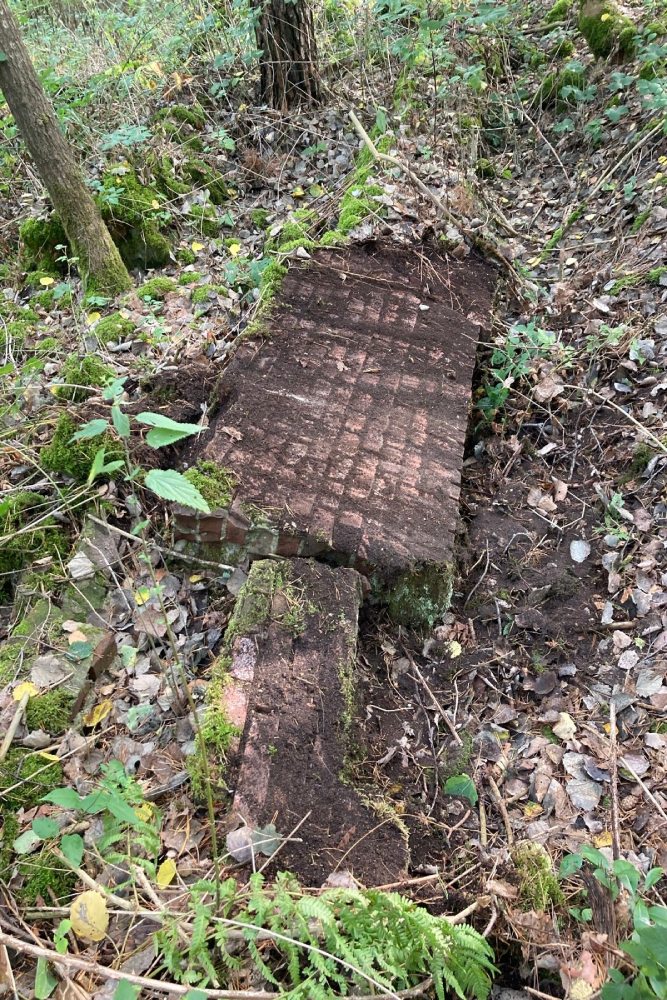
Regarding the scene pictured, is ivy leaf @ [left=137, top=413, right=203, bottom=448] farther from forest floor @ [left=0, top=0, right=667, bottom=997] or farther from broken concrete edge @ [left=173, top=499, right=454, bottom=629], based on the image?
broken concrete edge @ [left=173, top=499, right=454, bottom=629]

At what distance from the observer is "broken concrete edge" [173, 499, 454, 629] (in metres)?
2.81

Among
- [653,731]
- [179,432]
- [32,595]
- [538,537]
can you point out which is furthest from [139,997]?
[538,537]

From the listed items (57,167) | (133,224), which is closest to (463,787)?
(57,167)

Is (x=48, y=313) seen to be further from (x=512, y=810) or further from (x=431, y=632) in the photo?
(x=512, y=810)

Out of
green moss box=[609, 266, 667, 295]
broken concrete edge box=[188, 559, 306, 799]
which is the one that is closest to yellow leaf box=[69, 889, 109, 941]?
broken concrete edge box=[188, 559, 306, 799]

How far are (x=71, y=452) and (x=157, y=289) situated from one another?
1933 mm

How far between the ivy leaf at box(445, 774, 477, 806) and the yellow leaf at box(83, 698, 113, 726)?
4.62 feet

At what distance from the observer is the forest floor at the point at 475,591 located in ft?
7.13

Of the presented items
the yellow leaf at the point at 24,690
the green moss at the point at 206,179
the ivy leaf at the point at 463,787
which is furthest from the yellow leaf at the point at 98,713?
the green moss at the point at 206,179

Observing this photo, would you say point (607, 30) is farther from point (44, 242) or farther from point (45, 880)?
point (45, 880)

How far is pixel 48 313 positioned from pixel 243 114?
3259mm

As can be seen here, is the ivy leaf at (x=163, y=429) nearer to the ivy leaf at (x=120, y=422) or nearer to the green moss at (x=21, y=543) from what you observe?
the ivy leaf at (x=120, y=422)

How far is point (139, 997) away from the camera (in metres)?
1.78

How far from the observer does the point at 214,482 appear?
2.95 m
